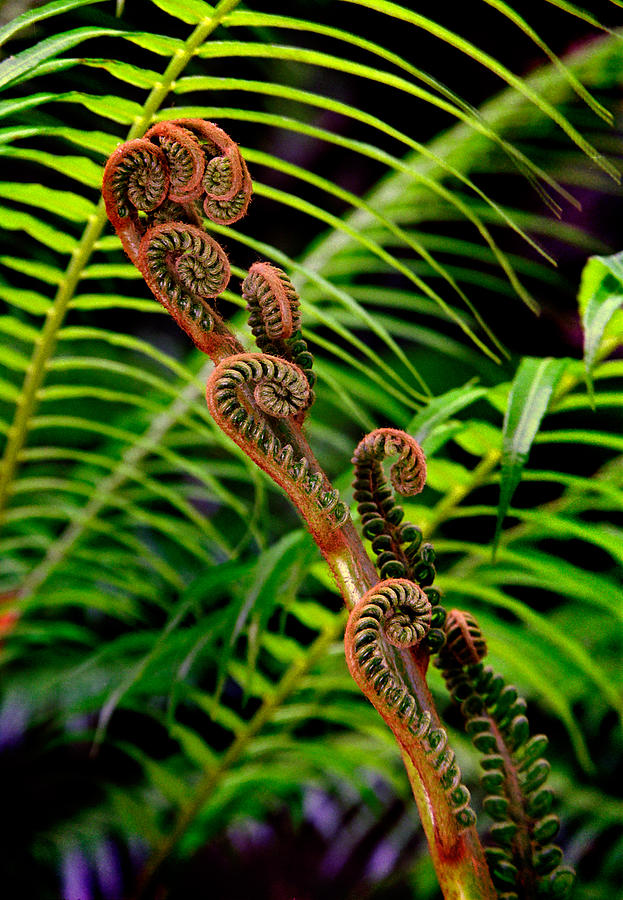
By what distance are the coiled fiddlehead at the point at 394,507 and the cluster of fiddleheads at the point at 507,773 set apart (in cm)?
4

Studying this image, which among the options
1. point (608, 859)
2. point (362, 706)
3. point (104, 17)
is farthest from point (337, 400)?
point (608, 859)

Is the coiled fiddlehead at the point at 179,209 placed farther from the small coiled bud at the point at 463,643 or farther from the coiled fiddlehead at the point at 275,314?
the small coiled bud at the point at 463,643

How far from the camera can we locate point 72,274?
0.45 m

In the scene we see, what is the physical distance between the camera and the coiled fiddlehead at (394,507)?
270mm

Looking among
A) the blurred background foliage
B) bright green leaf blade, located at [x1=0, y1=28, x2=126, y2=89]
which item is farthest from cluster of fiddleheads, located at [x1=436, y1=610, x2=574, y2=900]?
bright green leaf blade, located at [x1=0, y1=28, x2=126, y2=89]

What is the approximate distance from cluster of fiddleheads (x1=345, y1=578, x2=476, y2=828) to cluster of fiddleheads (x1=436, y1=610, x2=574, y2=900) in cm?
4

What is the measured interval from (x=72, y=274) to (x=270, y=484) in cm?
41

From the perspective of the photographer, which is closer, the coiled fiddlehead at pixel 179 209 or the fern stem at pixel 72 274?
the coiled fiddlehead at pixel 179 209

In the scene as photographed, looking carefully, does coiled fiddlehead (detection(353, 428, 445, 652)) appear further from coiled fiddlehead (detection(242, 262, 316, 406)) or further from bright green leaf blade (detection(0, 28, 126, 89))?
bright green leaf blade (detection(0, 28, 126, 89))

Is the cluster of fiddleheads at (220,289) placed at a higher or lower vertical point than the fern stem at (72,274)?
lower

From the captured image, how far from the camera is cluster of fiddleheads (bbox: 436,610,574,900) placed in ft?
0.90

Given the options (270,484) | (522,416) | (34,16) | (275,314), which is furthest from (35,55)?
(270,484)

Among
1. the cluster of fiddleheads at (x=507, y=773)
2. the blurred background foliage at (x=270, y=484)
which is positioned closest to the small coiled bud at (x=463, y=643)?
the cluster of fiddleheads at (x=507, y=773)

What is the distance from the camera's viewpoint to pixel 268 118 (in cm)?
39
